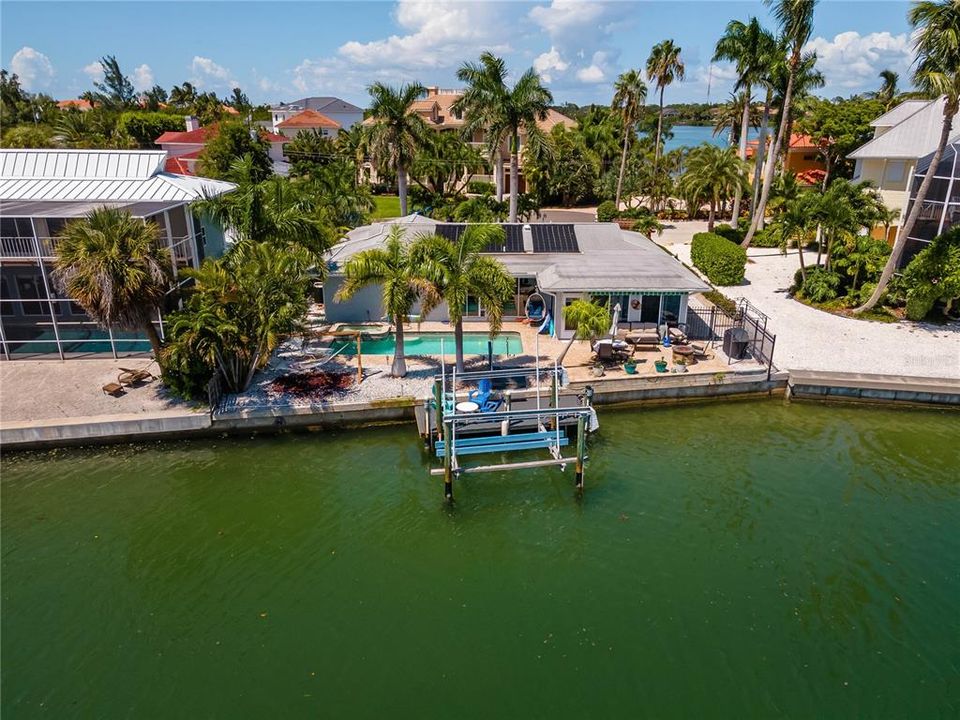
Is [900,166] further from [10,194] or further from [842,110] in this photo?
[10,194]

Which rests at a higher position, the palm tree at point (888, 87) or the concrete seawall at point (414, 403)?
the palm tree at point (888, 87)

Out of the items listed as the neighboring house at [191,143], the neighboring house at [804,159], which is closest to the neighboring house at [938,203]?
the neighboring house at [804,159]

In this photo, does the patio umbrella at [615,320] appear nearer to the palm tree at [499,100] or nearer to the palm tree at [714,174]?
the palm tree at [499,100]

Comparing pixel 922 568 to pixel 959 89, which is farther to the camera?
pixel 959 89

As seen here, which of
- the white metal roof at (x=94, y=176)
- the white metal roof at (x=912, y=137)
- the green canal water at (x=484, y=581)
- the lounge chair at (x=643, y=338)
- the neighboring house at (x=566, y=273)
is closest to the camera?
the green canal water at (x=484, y=581)

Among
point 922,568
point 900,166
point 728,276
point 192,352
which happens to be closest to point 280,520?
point 192,352

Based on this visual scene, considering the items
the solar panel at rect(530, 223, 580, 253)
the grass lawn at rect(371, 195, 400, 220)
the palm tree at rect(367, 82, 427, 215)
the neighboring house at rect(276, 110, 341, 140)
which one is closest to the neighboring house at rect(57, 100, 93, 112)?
the neighboring house at rect(276, 110, 341, 140)
